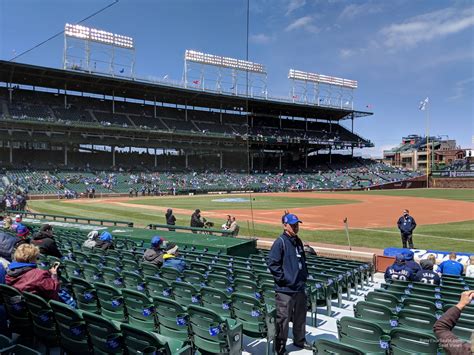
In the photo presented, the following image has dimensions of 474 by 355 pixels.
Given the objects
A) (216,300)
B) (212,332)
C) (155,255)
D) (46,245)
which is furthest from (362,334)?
(46,245)

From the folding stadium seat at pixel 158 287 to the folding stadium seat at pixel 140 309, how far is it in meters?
0.66

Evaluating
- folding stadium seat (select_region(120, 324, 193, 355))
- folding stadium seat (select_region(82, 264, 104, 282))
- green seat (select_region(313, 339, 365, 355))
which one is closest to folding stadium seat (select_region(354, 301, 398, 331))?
green seat (select_region(313, 339, 365, 355))

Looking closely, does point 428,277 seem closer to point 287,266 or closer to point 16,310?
point 287,266

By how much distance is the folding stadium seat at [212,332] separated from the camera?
3855 millimetres

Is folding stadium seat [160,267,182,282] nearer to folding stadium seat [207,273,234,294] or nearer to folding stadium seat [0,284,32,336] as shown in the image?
folding stadium seat [207,273,234,294]

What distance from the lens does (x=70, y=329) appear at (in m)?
3.71

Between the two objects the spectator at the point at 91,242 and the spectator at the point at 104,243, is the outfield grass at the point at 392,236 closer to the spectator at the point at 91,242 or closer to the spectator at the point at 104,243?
the spectator at the point at 91,242

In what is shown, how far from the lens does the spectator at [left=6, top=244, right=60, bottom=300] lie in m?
4.21

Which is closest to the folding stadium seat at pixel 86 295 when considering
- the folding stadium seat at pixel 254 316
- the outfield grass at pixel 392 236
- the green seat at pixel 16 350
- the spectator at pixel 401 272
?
the folding stadium seat at pixel 254 316

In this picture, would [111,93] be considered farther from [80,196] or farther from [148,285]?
[148,285]

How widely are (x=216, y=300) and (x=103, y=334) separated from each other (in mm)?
1711

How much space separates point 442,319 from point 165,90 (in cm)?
6228

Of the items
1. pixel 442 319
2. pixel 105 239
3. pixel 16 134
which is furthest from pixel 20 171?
pixel 442 319

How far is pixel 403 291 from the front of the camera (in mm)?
5980
